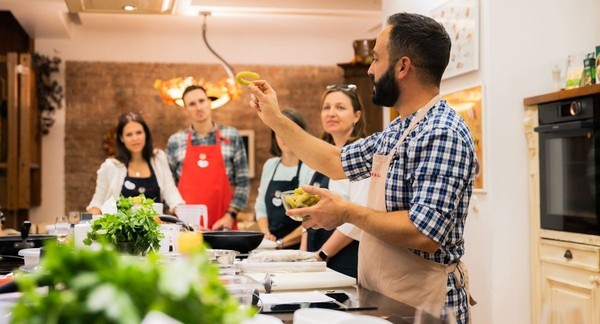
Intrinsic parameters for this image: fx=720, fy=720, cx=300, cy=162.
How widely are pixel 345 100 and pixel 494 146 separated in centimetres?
106

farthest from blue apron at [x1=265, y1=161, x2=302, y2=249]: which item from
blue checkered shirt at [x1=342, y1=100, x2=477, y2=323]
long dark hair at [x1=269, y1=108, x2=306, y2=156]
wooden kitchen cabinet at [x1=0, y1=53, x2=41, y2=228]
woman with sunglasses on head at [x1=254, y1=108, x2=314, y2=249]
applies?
wooden kitchen cabinet at [x1=0, y1=53, x2=41, y2=228]

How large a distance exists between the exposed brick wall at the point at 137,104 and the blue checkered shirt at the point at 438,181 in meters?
7.09

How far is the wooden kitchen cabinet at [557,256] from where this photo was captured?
3713 mm

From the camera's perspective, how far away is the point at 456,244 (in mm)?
2160

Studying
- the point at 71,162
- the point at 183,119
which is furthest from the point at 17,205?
the point at 183,119

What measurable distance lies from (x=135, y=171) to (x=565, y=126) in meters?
2.75

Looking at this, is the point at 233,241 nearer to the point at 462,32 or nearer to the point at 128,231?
the point at 128,231

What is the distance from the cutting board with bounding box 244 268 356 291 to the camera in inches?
80.4

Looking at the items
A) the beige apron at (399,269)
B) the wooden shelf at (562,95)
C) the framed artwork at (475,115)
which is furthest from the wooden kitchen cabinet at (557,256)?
the beige apron at (399,269)

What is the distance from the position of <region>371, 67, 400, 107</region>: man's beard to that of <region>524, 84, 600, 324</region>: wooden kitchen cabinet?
1566 mm

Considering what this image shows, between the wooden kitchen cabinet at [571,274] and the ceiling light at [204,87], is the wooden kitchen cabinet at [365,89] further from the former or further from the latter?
the wooden kitchen cabinet at [571,274]

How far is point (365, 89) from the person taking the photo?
28.0 feet

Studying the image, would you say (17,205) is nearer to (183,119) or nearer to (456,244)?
(183,119)

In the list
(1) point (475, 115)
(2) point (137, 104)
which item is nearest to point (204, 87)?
(2) point (137, 104)
